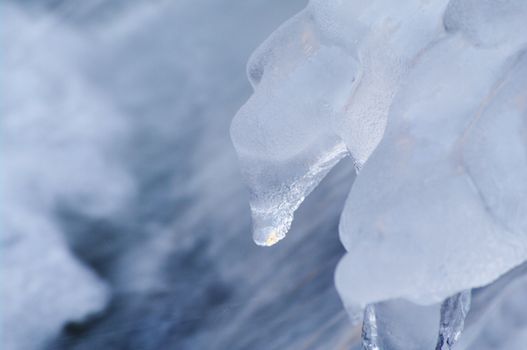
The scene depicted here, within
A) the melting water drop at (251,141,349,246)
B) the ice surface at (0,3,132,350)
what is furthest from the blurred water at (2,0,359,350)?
the melting water drop at (251,141,349,246)

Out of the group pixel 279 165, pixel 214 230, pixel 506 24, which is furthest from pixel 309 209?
pixel 506 24

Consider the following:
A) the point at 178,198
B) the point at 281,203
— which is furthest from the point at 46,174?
the point at 281,203

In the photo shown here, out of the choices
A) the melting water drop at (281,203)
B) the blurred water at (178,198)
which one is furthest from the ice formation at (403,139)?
the blurred water at (178,198)

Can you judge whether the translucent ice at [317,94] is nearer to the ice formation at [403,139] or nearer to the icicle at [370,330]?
the ice formation at [403,139]

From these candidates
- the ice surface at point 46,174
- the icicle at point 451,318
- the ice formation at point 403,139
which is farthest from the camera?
the ice surface at point 46,174

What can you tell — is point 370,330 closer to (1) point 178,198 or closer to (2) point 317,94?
(2) point 317,94

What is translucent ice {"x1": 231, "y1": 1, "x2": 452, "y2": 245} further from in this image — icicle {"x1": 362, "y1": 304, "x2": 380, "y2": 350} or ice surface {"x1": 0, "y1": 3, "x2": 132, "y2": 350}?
ice surface {"x1": 0, "y1": 3, "x2": 132, "y2": 350}
